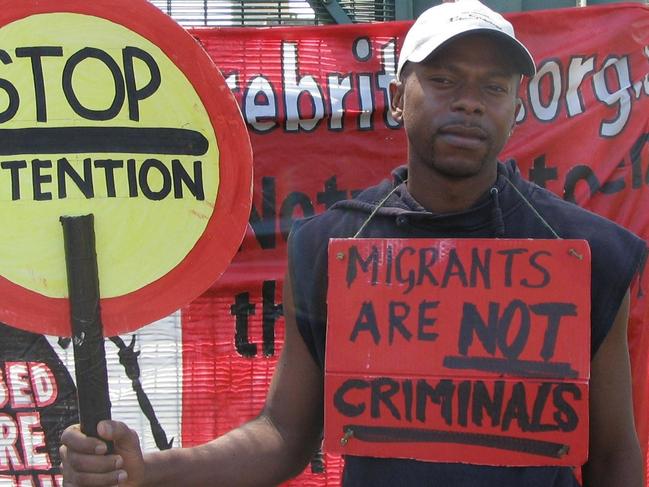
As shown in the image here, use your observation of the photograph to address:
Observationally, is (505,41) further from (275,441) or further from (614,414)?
(275,441)

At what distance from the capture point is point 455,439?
1.50 m

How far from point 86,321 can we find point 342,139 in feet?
7.33

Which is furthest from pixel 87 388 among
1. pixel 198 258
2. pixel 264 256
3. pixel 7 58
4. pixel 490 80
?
pixel 264 256

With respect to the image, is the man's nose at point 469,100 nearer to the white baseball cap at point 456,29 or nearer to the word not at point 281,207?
the white baseball cap at point 456,29

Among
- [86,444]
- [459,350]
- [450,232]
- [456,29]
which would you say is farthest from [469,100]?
[86,444]

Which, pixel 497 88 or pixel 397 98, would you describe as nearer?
pixel 497 88

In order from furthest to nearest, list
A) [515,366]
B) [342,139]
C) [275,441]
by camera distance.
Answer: [342,139], [275,441], [515,366]

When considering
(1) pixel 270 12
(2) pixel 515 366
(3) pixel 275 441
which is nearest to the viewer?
(2) pixel 515 366

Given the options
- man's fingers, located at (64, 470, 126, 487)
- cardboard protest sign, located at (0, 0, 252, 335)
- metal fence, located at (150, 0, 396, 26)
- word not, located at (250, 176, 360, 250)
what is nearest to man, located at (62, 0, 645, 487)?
man's fingers, located at (64, 470, 126, 487)

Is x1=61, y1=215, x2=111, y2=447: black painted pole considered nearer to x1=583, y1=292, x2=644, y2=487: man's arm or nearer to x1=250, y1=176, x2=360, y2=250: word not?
x1=583, y1=292, x2=644, y2=487: man's arm

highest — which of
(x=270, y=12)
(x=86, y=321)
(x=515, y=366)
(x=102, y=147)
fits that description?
(x=270, y=12)

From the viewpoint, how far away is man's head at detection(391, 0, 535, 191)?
1543mm

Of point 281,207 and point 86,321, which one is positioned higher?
point 86,321

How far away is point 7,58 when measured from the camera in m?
1.36
